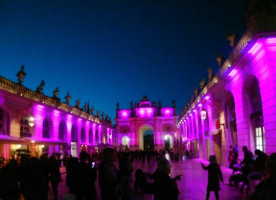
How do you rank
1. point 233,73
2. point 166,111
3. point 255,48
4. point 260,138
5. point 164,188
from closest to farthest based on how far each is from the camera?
point 164,188
point 255,48
point 260,138
point 233,73
point 166,111

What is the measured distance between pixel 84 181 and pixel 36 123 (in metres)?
24.5

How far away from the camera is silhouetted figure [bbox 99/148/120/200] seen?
500 cm

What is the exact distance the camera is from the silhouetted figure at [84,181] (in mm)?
6341

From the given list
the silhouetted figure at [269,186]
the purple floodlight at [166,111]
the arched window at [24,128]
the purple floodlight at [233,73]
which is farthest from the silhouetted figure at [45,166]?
the purple floodlight at [166,111]

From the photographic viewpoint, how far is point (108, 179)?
510 centimetres

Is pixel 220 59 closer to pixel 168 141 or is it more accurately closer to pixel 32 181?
pixel 32 181

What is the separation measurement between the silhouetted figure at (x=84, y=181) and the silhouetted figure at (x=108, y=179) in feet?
4.35

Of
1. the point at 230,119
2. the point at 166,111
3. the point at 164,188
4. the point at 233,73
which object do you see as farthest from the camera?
the point at 166,111

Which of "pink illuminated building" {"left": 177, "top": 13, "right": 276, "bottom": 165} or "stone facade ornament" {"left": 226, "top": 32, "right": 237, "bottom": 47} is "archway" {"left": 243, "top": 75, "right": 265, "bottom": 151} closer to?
"pink illuminated building" {"left": 177, "top": 13, "right": 276, "bottom": 165}

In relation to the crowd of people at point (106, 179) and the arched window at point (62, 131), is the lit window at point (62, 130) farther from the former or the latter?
the crowd of people at point (106, 179)

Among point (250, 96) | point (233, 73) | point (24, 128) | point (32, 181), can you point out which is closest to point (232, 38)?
point (233, 73)

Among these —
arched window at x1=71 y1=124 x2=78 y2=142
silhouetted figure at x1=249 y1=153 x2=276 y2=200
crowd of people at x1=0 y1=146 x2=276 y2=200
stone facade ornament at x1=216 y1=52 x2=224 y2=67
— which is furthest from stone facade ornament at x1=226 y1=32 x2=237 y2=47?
arched window at x1=71 y1=124 x2=78 y2=142

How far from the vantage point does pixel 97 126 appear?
5681 centimetres

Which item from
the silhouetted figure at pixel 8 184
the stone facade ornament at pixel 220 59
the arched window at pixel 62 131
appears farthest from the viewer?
the arched window at pixel 62 131
